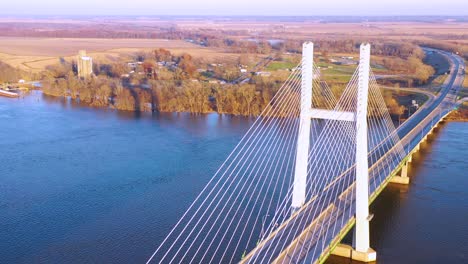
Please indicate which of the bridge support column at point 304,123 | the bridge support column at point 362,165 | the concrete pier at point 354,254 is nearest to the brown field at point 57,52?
the bridge support column at point 304,123

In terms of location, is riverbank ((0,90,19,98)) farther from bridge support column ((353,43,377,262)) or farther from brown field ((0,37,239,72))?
bridge support column ((353,43,377,262))

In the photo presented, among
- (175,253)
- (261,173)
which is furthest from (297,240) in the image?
(261,173)

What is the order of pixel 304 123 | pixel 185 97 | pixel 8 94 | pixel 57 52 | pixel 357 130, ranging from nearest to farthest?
pixel 357 130, pixel 304 123, pixel 185 97, pixel 8 94, pixel 57 52

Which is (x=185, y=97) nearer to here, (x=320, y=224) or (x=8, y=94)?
(x=8, y=94)

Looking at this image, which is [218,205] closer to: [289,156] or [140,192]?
[140,192]

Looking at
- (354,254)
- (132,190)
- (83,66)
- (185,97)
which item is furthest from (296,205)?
(83,66)

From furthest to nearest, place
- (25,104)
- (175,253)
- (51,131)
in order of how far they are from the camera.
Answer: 1. (25,104)
2. (51,131)
3. (175,253)

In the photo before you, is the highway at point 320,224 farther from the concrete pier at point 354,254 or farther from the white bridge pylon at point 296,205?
the concrete pier at point 354,254
